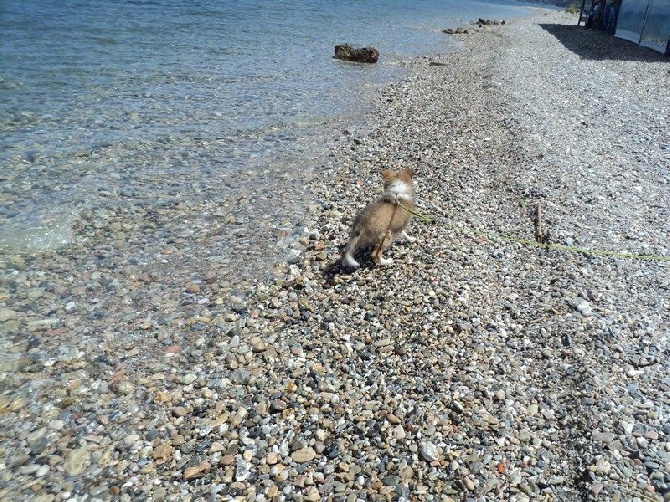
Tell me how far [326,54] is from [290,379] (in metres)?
21.8

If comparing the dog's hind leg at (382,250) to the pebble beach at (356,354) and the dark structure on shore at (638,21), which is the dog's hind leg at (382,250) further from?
the dark structure on shore at (638,21)

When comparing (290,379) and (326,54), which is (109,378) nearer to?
(290,379)

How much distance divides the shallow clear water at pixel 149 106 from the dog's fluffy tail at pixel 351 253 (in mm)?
2037

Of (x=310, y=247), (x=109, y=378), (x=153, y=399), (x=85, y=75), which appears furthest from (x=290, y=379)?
(x=85, y=75)

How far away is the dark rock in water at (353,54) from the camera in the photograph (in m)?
22.6

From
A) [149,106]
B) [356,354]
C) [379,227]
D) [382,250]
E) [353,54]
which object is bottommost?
[356,354]

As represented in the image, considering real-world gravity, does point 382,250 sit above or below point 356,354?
above

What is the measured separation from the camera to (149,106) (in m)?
13.6

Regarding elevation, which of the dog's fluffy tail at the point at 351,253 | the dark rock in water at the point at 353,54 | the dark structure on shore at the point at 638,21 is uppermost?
the dark structure on shore at the point at 638,21

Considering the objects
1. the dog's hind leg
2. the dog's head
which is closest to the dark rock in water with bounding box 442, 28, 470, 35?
the dog's head

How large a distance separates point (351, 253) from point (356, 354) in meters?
1.78

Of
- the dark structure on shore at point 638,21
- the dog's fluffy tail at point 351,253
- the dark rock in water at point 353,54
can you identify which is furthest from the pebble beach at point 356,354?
the dark structure on shore at point 638,21

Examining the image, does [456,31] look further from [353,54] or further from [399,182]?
[399,182]

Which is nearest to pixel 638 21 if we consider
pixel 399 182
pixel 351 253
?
pixel 399 182
